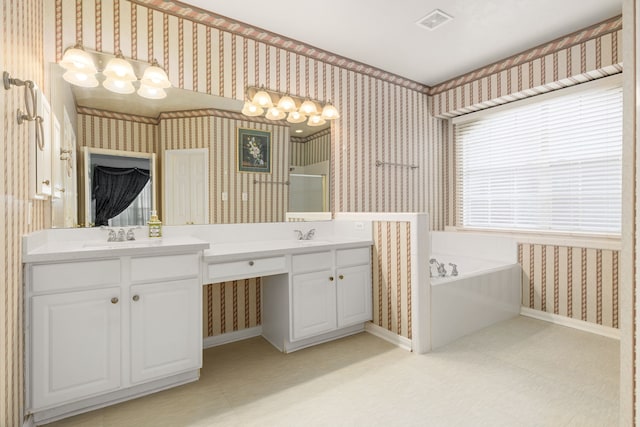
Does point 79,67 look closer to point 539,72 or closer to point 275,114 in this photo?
point 275,114

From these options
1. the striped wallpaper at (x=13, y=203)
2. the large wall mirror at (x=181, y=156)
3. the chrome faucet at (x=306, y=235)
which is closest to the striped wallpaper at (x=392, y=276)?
the chrome faucet at (x=306, y=235)

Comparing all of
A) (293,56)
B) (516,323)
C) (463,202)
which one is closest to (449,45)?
(293,56)

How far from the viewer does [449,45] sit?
3.00m

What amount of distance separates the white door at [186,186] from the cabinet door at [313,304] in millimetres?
897

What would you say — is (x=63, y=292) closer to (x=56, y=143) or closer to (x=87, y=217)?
(x=87, y=217)

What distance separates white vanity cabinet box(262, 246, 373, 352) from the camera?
7.84 ft

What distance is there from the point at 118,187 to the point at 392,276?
2.11 meters

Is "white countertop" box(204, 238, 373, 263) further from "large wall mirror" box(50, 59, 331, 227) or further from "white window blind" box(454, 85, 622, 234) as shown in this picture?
"white window blind" box(454, 85, 622, 234)

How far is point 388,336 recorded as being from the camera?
2646mm

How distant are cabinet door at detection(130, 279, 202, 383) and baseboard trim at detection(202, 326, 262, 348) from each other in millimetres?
637

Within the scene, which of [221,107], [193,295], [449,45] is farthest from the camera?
[449,45]

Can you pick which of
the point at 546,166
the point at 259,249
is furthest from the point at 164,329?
the point at 546,166

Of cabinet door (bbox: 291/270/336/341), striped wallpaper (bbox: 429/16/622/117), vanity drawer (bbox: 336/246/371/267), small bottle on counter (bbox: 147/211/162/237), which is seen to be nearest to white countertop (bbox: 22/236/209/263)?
small bottle on counter (bbox: 147/211/162/237)

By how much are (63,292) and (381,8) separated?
2.72 meters
